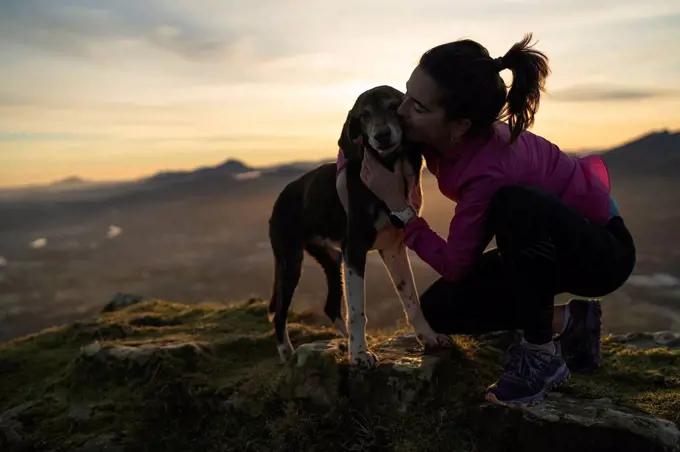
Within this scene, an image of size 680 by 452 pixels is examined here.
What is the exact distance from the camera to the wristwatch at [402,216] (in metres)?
4.23

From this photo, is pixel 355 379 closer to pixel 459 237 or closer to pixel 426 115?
pixel 459 237

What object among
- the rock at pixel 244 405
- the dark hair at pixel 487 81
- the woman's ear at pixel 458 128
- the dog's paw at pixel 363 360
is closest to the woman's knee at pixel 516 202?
the dark hair at pixel 487 81

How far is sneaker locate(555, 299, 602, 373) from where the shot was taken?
480 cm

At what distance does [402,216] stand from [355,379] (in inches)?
48.0

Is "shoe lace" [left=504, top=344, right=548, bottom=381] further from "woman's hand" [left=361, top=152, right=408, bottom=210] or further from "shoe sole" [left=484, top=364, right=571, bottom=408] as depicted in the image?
Answer: "woman's hand" [left=361, top=152, right=408, bottom=210]

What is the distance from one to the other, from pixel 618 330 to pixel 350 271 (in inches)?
145

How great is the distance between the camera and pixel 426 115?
12.8 ft

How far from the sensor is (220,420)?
466 cm

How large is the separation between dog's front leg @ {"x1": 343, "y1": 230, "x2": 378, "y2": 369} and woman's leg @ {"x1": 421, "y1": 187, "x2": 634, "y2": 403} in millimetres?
865

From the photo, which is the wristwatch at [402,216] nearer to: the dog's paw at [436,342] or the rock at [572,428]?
the dog's paw at [436,342]

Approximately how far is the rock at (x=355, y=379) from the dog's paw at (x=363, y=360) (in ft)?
0.13

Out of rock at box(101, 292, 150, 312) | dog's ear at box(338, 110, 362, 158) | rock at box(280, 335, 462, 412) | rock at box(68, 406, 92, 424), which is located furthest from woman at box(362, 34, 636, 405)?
rock at box(101, 292, 150, 312)

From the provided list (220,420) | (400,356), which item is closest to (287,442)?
(220,420)

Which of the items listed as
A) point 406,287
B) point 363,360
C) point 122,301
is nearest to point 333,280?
point 406,287
